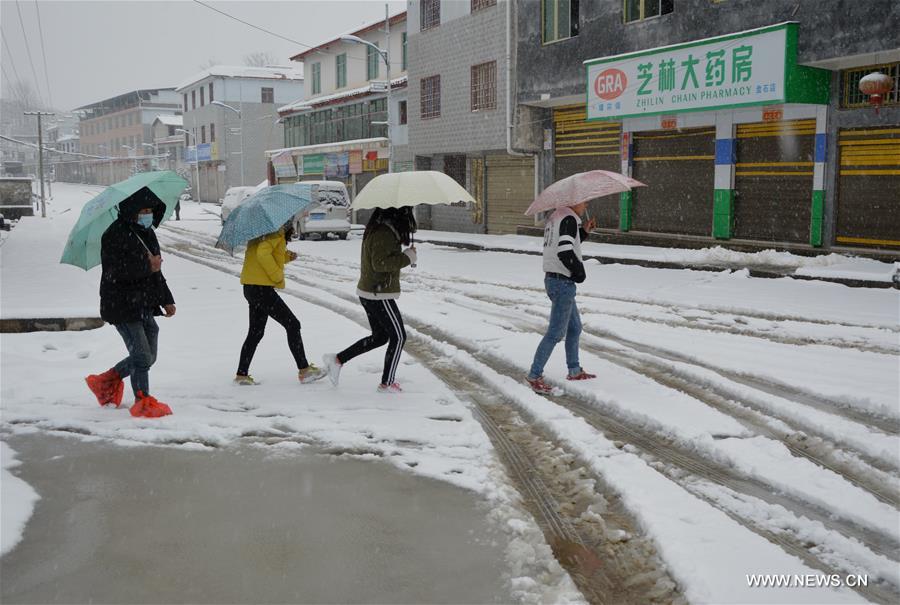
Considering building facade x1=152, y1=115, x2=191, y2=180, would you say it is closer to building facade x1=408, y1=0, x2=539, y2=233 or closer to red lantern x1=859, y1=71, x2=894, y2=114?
building facade x1=408, y1=0, x2=539, y2=233

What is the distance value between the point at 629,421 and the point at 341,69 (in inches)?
1574

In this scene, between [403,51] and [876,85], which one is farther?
[403,51]

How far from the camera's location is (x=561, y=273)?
709cm

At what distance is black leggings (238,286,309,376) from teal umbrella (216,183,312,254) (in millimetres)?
443

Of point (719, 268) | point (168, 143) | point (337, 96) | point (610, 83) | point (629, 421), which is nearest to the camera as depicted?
point (629, 421)

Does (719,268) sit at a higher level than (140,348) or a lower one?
lower

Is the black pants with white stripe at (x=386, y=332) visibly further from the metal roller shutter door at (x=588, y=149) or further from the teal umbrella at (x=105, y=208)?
the metal roller shutter door at (x=588, y=149)

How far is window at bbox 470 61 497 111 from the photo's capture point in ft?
91.5

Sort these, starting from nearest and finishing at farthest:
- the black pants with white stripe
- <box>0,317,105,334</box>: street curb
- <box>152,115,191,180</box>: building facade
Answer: the black pants with white stripe, <box>0,317,105,334</box>: street curb, <box>152,115,191,180</box>: building facade

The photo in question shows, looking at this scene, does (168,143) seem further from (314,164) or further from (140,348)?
(140,348)

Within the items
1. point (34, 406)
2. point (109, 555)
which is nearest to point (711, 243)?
point (34, 406)

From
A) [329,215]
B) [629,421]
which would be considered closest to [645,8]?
[329,215]

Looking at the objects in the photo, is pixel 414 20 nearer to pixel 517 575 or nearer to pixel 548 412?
pixel 548 412

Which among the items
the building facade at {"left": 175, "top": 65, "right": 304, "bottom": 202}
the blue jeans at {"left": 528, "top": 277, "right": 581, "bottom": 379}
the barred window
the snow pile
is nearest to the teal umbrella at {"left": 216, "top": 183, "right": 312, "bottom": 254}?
the blue jeans at {"left": 528, "top": 277, "right": 581, "bottom": 379}
